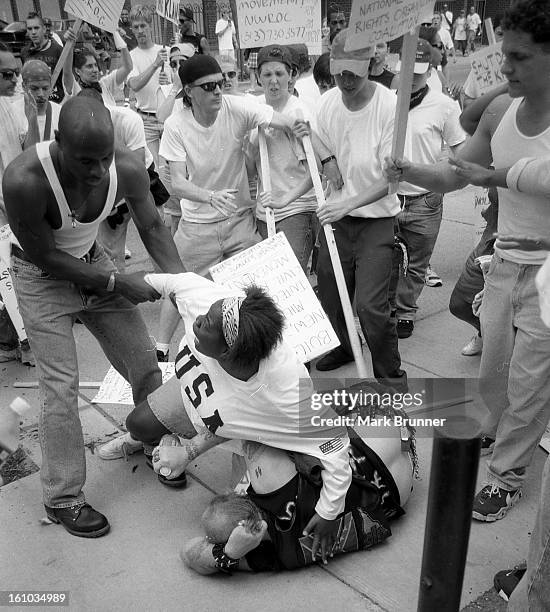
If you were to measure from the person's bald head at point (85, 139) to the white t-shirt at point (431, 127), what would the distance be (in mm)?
2518

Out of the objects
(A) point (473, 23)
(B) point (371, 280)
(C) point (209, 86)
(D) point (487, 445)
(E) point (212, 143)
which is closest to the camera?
(D) point (487, 445)

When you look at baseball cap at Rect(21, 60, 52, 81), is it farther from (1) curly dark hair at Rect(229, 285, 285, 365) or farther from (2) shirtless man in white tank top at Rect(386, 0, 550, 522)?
(1) curly dark hair at Rect(229, 285, 285, 365)

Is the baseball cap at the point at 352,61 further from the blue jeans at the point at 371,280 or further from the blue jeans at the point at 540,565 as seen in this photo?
the blue jeans at the point at 540,565

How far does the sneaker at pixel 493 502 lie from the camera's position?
2.91 meters

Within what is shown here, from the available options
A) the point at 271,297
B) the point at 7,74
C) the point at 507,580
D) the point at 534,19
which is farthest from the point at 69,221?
the point at 507,580

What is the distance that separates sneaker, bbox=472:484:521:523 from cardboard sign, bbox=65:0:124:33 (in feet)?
10.4

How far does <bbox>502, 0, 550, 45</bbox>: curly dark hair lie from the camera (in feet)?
7.83

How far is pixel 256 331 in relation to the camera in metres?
2.41

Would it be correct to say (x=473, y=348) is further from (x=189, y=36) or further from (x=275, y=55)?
(x=189, y=36)

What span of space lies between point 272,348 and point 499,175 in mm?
1082

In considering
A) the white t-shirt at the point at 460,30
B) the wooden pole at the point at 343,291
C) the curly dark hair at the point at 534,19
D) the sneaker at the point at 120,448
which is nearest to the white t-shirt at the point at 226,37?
the wooden pole at the point at 343,291

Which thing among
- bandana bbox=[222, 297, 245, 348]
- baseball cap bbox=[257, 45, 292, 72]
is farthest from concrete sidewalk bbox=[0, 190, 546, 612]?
baseball cap bbox=[257, 45, 292, 72]

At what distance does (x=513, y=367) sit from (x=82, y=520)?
1.95 metres

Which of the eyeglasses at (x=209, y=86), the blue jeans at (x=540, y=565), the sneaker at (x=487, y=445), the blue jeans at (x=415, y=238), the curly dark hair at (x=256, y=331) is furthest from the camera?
the blue jeans at (x=415, y=238)
